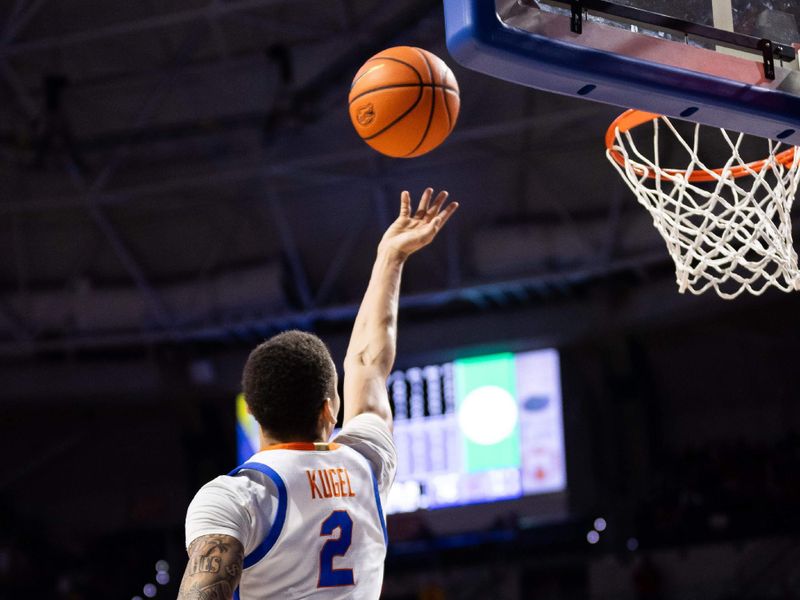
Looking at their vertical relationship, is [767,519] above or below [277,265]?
below

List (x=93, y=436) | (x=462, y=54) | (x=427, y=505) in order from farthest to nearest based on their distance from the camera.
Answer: (x=93, y=436) < (x=427, y=505) < (x=462, y=54)

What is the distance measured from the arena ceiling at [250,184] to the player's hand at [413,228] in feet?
20.7

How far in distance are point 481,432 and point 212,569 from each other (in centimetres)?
1056

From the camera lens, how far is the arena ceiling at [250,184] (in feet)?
34.2

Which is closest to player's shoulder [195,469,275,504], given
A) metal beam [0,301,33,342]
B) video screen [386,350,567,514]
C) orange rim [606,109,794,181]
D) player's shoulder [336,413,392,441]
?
player's shoulder [336,413,392,441]

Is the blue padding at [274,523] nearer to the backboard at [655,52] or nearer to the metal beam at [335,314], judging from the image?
the backboard at [655,52]

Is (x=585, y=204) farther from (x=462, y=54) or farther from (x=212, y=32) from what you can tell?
(x=462, y=54)

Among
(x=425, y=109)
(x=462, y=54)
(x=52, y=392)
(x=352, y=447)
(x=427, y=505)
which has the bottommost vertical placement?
(x=427, y=505)

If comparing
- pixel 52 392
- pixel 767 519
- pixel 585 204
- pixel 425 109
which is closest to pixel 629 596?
pixel 767 519

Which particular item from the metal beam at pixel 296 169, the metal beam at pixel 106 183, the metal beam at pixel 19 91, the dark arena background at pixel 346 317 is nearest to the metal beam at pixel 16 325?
the dark arena background at pixel 346 317

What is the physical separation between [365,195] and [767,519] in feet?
18.1

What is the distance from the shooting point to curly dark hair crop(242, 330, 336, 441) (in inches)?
86.0

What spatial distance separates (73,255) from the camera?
13.4 metres

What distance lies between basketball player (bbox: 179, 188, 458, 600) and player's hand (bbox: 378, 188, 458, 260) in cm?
63
